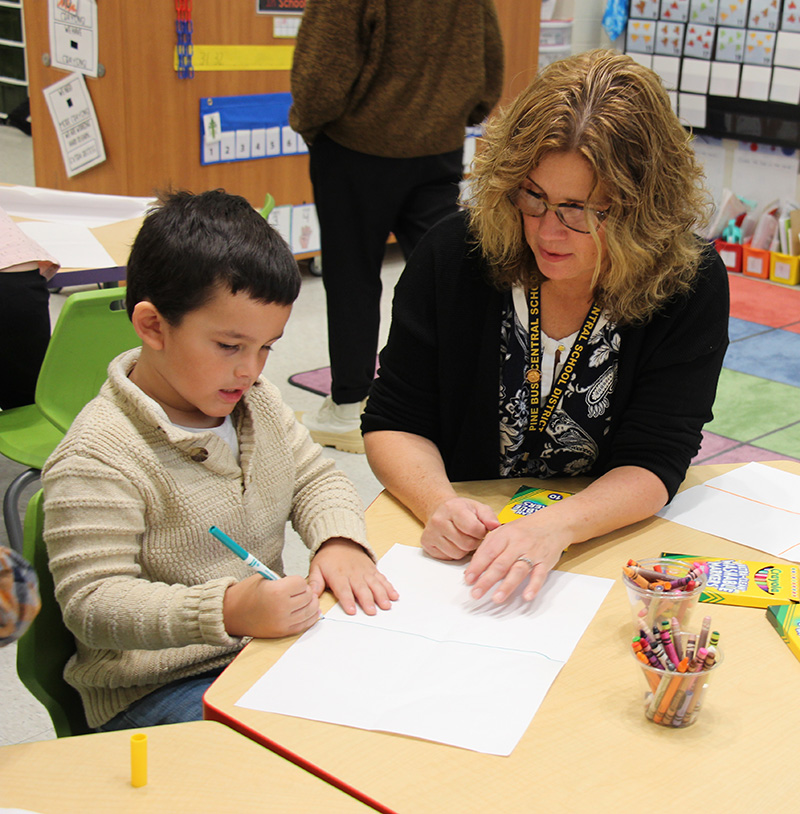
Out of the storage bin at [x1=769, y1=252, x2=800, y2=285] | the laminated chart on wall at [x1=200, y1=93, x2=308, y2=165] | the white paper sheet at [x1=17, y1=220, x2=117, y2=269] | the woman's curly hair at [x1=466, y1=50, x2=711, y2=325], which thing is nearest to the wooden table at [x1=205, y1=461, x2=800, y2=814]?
the woman's curly hair at [x1=466, y1=50, x2=711, y2=325]

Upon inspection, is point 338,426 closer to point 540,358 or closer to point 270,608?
point 540,358

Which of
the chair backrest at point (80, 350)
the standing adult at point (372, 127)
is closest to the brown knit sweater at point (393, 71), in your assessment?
the standing adult at point (372, 127)

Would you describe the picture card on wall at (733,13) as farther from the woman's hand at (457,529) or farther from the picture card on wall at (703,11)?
the woman's hand at (457,529)

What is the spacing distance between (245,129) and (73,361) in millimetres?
2800

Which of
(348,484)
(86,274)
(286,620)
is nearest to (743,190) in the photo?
(86,274)

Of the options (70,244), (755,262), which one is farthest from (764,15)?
(70,244)

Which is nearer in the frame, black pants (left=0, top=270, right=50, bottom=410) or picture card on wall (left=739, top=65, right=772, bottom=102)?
black pants (left=0, top=270, right=50, bottom=410)

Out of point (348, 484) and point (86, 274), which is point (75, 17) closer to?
point (86, 274)

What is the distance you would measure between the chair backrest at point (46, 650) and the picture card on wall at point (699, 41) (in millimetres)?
5426

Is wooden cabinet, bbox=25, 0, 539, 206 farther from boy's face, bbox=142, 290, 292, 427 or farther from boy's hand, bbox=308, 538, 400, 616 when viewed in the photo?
boy's hand, bbox=308, 538, 400, 616

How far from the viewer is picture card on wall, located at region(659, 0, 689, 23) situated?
5.69 m

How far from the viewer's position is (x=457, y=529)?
1285mm

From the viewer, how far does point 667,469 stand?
1.46m

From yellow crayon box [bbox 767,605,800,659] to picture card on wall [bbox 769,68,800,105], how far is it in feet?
15.8
